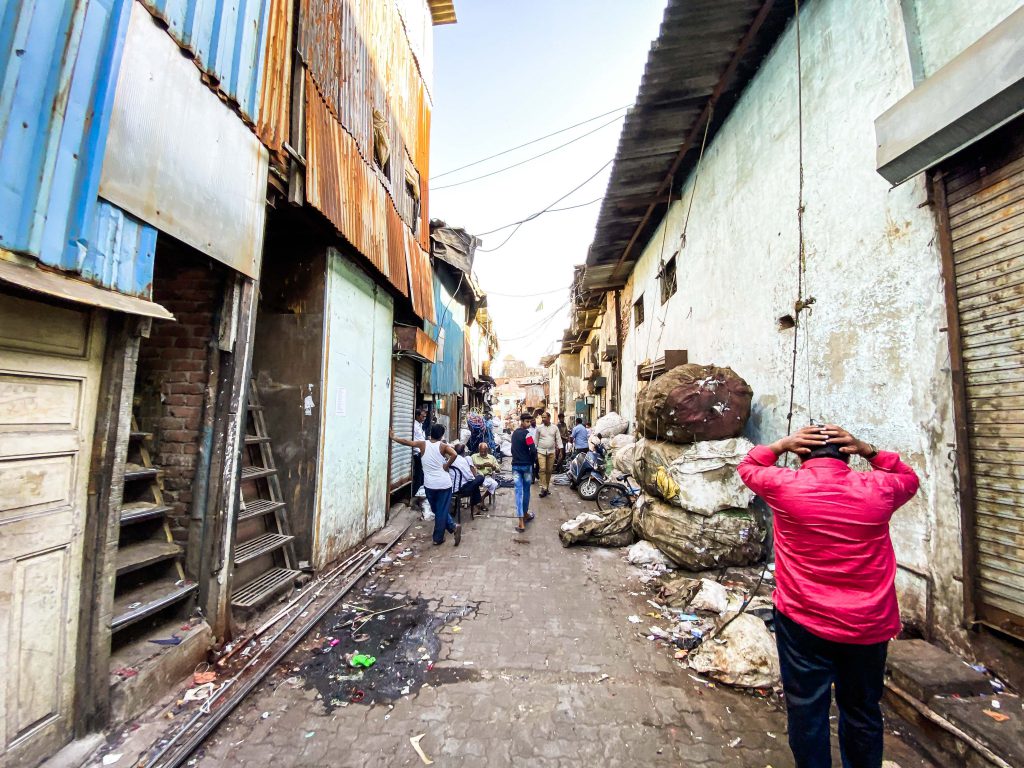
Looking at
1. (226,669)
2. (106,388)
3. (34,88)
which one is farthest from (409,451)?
(34,88)

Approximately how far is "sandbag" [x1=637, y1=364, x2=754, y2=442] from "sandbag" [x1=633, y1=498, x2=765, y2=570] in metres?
0.91

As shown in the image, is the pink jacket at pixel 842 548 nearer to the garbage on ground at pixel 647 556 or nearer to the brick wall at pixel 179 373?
the garbage on ground at pixel 647 556

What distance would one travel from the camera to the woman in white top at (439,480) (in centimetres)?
592

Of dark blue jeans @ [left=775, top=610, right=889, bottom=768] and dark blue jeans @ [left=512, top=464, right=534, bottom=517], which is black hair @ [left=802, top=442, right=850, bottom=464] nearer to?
dark blue jeans @ [left=775, top=610, right=889, bottom=768]

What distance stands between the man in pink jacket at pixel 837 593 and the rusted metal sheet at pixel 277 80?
4.42 metres

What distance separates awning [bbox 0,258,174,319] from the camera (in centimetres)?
165

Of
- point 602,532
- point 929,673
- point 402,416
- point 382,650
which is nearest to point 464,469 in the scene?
point 602,532

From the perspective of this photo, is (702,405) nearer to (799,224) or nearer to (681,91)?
(799,224)

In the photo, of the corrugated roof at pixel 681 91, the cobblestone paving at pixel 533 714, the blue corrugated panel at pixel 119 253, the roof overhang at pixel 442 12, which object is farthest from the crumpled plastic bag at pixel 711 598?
the roof overhang at pixel 442 12

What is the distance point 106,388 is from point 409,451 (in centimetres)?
665

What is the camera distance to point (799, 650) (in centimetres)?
204

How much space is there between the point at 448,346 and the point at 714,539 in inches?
357

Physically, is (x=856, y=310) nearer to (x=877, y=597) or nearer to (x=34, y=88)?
(x=877, y=597)

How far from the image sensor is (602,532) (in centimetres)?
579
